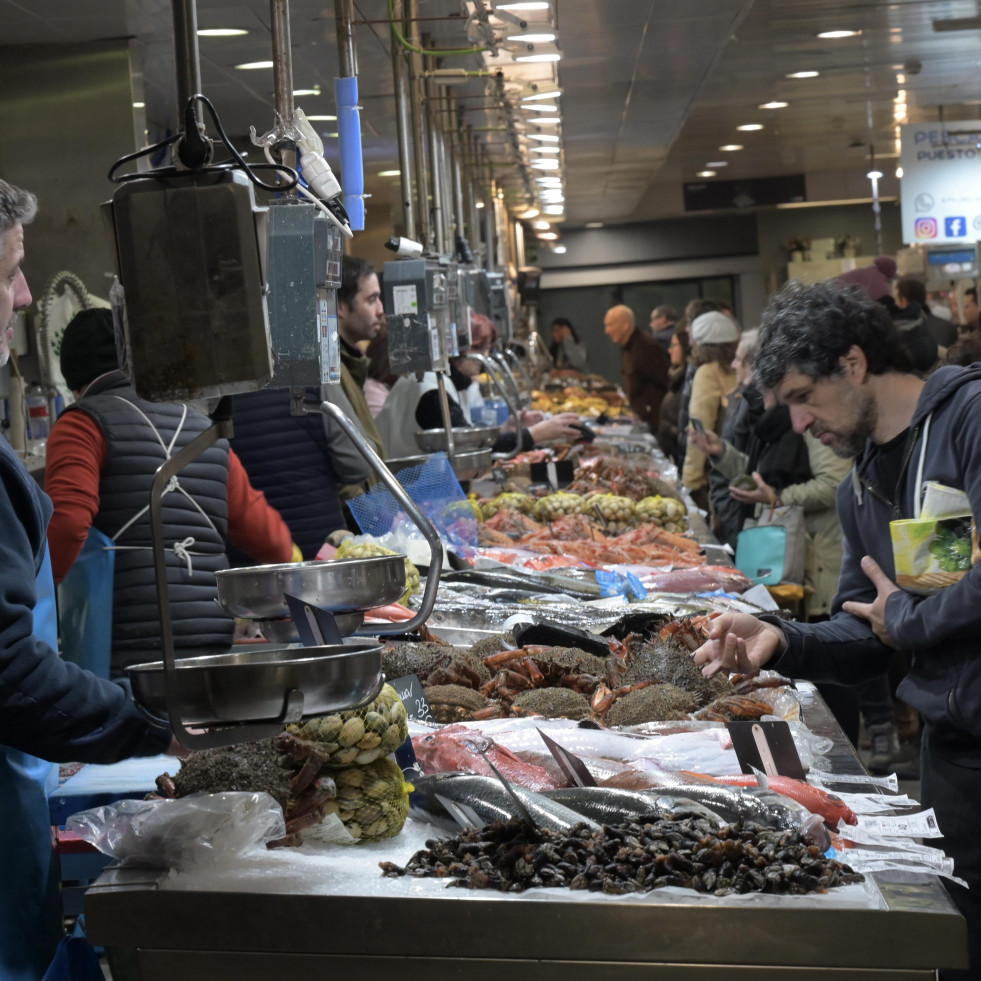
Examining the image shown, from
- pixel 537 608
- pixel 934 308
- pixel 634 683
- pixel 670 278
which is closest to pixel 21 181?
pixel 537 608

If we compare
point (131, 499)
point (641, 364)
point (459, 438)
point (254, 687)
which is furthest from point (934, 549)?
point (641, 364)

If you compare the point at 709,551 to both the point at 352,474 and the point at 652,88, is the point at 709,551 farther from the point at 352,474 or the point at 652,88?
the point at 652,88

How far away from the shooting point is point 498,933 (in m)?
1.82

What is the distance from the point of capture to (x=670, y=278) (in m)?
24.6

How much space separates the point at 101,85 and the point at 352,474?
154 inches

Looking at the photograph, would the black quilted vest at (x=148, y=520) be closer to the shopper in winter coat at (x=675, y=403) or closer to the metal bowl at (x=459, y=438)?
the metal bowl at (x=459, y=438)

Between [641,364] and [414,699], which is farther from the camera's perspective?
[641,364]

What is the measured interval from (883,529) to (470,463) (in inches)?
101

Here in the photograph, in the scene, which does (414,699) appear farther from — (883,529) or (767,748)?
(883,529)

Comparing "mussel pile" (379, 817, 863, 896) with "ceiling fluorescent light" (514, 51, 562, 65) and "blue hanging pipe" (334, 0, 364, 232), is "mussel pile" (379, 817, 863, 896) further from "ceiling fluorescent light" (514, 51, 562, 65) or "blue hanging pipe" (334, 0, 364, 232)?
"ceiling fluorescent light" (514, 51, 562, 65)

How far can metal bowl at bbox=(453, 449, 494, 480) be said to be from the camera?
17.3 feet

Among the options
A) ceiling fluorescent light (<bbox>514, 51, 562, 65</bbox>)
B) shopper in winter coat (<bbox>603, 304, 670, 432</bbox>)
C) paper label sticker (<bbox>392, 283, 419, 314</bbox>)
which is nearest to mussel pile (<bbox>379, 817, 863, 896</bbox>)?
paper label sticker (<bbox>392, 283, 419, 314</bbox>)

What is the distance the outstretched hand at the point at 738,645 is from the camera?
10.1ft

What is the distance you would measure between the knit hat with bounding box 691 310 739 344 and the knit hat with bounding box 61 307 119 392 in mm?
5365
